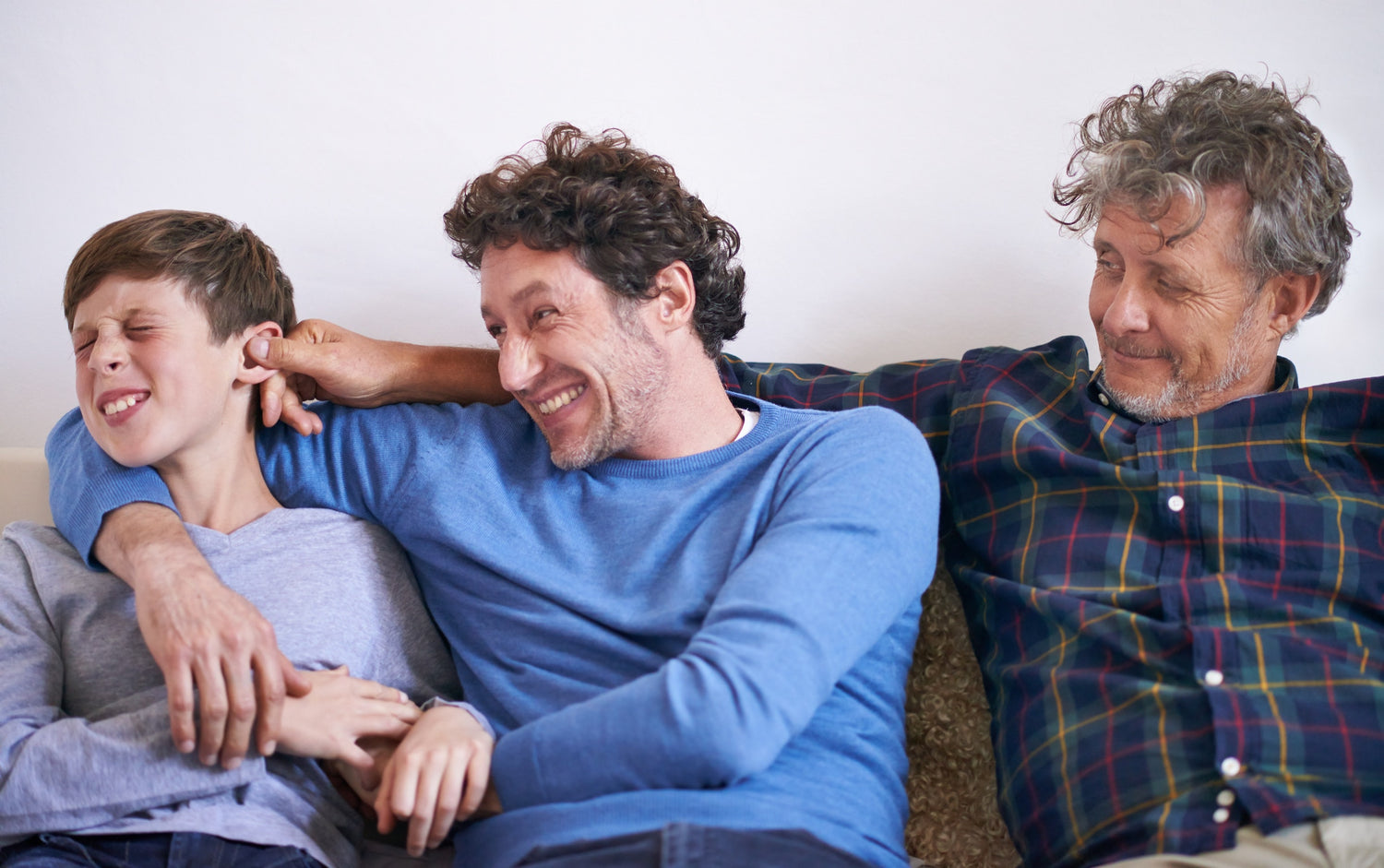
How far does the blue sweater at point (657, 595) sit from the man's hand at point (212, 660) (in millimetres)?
240

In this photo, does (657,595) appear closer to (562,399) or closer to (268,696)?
(562,399)

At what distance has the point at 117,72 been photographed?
1.93 meters

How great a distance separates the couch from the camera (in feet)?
4.93

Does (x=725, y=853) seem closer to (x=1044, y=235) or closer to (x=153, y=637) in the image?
(x=153, y=637)

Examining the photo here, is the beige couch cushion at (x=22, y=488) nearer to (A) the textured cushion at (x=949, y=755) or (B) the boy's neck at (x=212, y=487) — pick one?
(B) the boy's neck at (x=212, y=487)

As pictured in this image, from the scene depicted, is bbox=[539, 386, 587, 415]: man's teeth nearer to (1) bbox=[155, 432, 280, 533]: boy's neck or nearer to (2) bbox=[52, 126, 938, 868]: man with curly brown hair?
(2) bbox=[52, 126, 938, 868]: man with curly brown hair

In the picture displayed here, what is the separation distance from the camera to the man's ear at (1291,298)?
1582 millimetres

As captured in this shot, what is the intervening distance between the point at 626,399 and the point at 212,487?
2.12ft

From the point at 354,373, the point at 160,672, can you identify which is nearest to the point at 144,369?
the point at 354,373

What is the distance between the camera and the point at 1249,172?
152 centimetres

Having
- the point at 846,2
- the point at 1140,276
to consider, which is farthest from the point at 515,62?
the point at 1140,276

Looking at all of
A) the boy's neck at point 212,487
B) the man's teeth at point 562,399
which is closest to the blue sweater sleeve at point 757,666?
the man's teeth at point 562,399

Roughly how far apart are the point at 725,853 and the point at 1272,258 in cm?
122

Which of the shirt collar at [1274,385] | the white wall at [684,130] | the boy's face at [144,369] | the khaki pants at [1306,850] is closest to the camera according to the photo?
the khaki pants at [1306,850]
